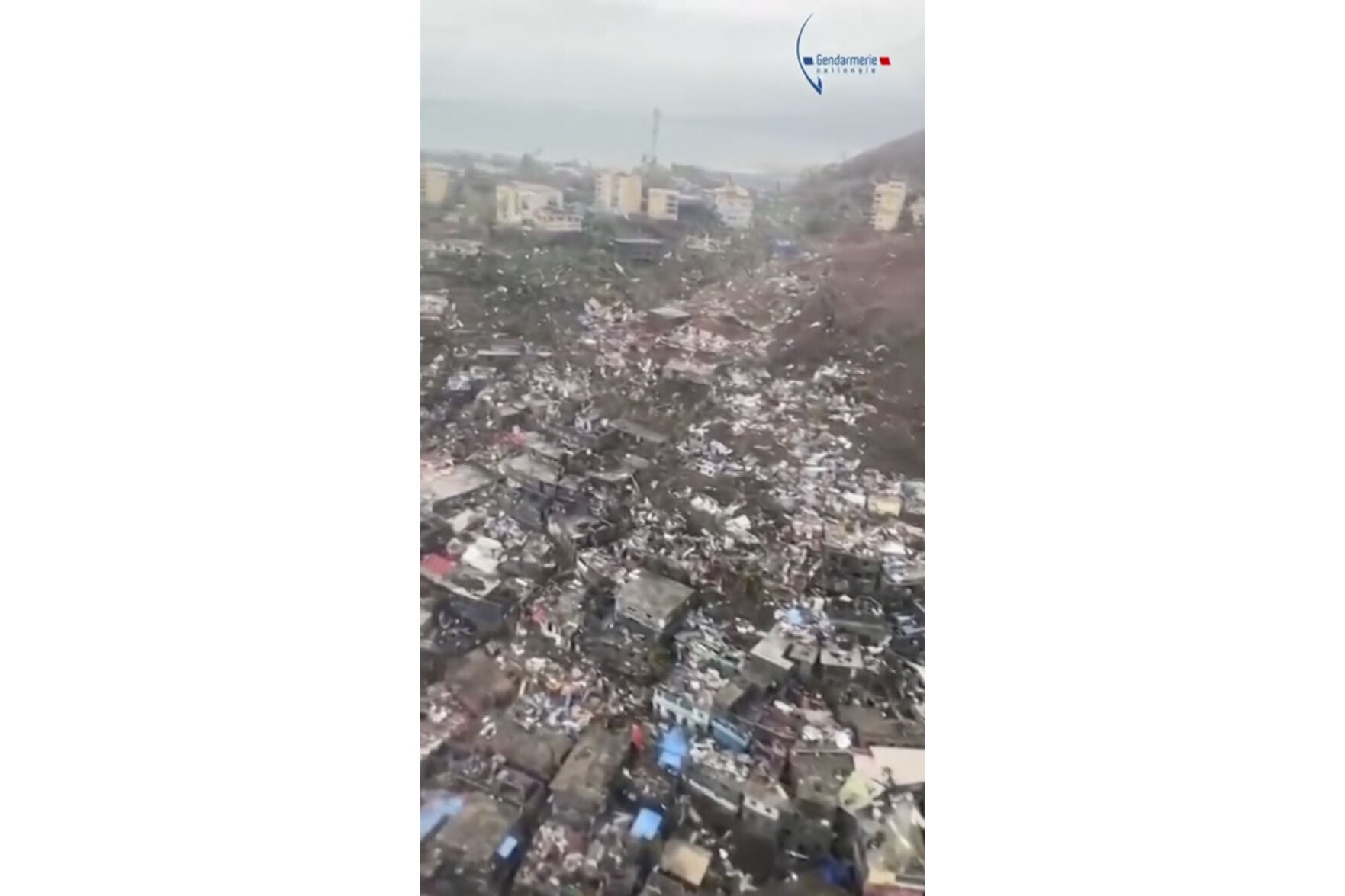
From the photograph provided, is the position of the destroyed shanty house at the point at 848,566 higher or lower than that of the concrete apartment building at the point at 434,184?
lower

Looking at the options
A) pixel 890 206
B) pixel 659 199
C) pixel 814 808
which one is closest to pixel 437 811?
pixel 814 808

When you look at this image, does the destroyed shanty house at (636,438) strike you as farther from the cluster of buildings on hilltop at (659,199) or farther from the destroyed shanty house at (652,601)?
the cluster of buildings on hilltop at (659,199)

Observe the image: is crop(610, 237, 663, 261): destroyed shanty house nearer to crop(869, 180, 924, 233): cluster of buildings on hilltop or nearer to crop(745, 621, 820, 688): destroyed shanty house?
crop(869, 180, 924, 233): cluster of buildings on hilltop

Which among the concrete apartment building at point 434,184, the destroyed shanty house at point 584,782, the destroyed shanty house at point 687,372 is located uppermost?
the concrete apartment building at point 434,184

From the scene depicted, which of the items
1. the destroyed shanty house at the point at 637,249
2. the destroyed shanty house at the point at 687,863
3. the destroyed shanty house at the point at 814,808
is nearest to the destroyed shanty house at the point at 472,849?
the destroyed shanty house at the point at 687,863

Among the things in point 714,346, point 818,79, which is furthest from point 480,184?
point 818,79

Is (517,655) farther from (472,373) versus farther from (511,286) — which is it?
(511,286)

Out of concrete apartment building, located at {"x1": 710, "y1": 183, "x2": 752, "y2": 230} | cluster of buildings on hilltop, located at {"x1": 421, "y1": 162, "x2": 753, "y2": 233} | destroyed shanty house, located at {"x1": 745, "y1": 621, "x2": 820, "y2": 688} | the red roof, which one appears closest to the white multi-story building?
cluster of buildings on hilltop, located at {"x1": 421, "y1": 162, "x2": 753, "y2": 233}
